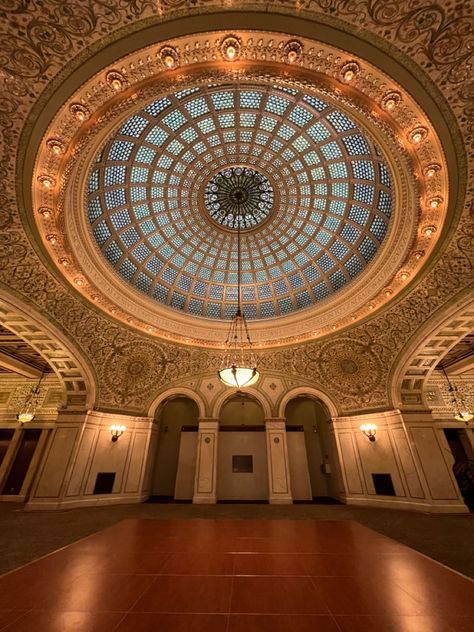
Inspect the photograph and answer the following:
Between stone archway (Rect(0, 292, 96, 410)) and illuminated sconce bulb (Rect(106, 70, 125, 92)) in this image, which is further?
stone archway (Rect(0, 292, 96, 410))

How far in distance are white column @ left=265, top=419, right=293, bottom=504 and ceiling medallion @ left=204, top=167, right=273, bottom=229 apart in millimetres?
8993

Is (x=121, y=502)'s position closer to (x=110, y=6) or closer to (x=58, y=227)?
(x=58, y=227)

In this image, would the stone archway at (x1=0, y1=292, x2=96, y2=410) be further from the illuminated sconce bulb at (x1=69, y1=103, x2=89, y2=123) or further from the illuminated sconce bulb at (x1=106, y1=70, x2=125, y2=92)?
the illuminated sconce bulb at (x1=106, y1=70, x2=125, y2=92)

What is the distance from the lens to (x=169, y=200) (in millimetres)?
10094

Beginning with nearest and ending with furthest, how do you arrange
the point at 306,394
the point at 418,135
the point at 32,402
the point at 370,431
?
1. the point at 418,135
2. the point at 370,431
3. the point at 306,394
4. the point at 32,402

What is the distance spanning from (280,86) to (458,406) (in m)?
15.1

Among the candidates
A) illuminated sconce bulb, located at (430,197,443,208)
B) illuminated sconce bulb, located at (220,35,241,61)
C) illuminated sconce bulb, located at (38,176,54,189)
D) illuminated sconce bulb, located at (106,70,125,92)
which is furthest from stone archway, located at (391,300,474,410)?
illuminated sconce bulb, located at (38,176,54,189)

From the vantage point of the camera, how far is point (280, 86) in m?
5.86

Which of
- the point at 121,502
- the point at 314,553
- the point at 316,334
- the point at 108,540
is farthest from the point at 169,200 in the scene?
the point at 121,502

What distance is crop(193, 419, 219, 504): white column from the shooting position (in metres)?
10.8

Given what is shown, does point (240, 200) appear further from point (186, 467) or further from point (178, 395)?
point (186, 467)

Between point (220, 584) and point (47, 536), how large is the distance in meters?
5.20

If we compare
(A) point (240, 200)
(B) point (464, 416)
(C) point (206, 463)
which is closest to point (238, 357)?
(C) point (206, 463)

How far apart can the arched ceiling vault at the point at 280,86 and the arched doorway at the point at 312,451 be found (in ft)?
9.00
